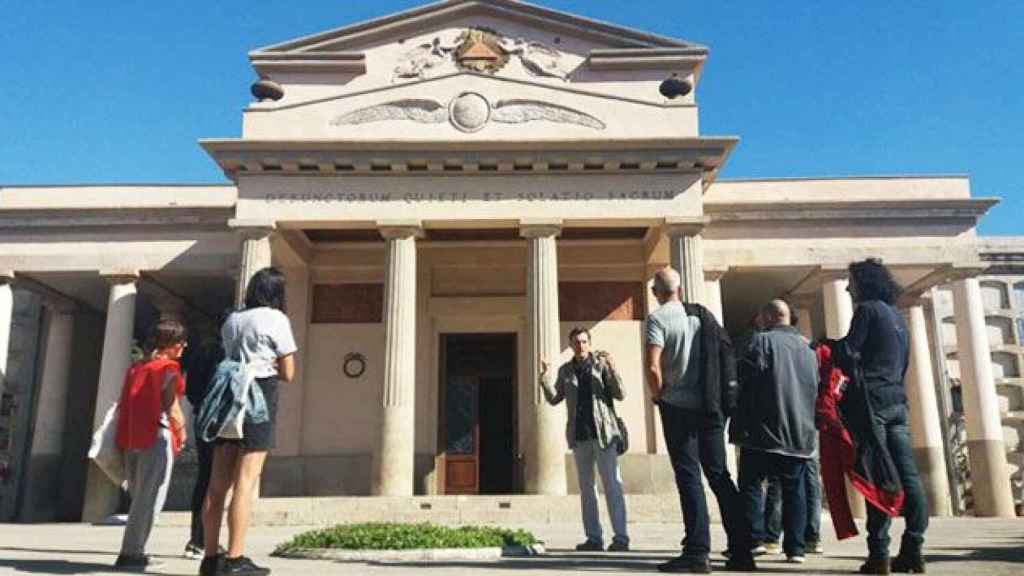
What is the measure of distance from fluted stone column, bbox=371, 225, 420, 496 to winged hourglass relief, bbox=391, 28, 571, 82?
427 centimetres

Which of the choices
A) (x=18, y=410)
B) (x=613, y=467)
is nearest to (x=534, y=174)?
(x=613, y=467)

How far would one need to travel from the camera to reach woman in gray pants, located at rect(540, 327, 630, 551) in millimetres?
7086

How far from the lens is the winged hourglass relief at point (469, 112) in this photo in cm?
1786

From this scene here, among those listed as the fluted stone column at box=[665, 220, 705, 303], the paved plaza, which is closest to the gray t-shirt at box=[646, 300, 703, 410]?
the paved plaza

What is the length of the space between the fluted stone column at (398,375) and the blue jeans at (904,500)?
11.5 meters

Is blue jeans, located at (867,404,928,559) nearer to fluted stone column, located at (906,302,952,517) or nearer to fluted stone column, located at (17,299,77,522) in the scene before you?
fluted stone column, located at (906,302,952,517)

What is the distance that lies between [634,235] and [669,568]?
1505cm

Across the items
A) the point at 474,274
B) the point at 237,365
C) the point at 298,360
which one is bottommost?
the point at 237,365

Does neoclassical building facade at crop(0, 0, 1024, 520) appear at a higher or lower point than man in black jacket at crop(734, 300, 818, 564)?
higher

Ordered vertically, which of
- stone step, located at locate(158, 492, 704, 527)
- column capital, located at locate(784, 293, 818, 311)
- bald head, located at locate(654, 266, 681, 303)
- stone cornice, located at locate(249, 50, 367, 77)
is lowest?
stone step, located at locate(158, 492, 704, 527)

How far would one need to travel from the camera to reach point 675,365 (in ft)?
18.5

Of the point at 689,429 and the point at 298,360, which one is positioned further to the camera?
the point at 298,360

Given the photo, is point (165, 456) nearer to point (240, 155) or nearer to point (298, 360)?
point (240, 155)

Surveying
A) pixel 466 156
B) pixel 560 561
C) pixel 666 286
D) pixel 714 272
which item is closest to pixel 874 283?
pixel 666 286
